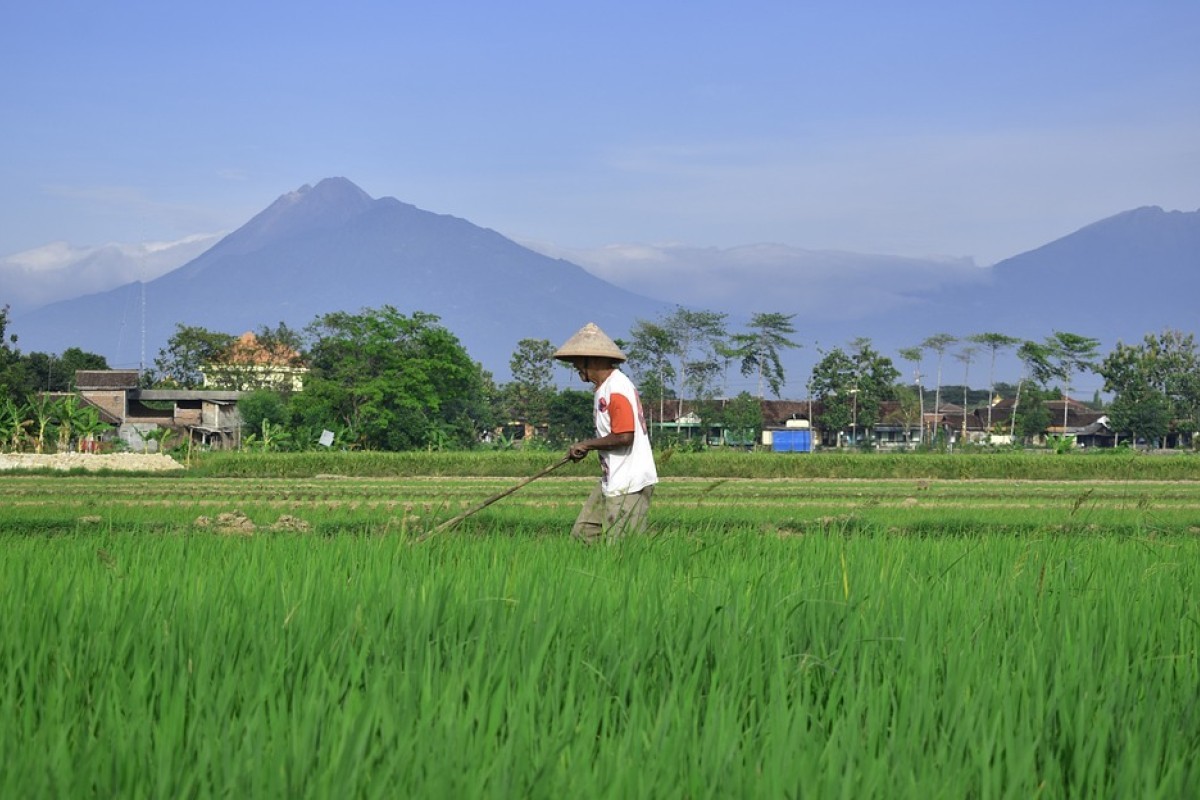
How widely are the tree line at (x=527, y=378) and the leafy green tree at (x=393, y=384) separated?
0.07 m

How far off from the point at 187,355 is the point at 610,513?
270 feet

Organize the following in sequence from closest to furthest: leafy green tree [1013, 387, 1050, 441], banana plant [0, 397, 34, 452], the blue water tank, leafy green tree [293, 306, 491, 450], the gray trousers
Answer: the gray trousers, banana plant [0, 397, 34, 452], leafy green tree [293, 306, 491, 450], the blue water tank, leafy green tree [1013, 387, 1050, 441]

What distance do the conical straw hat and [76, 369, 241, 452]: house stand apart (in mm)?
53597

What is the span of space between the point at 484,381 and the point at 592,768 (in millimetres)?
91590

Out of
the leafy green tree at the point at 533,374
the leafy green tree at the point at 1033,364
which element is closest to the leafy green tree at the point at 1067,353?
the leafy green tree at the point at 1033,364

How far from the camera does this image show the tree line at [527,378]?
189 feet

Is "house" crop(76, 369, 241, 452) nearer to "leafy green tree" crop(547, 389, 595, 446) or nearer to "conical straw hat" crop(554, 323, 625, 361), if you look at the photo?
"leafy green tree" crop(547, 389, 595, 446)

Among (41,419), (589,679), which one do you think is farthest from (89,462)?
(589,679)

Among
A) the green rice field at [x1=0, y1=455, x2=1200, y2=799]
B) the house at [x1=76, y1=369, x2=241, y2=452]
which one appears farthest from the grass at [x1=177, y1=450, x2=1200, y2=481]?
the green rice field at [x1=0, y1=455, x2=1200, y2=799]

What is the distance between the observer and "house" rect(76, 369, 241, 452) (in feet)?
194

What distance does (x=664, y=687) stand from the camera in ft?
9.07

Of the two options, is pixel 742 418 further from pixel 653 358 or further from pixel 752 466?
pixel 752 466

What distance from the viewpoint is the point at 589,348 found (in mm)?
7438

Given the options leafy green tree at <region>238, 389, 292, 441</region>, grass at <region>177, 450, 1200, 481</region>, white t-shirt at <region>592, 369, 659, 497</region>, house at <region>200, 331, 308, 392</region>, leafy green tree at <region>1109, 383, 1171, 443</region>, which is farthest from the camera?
leafy green tree at <region>1109, 383, 1171, 443</region>
